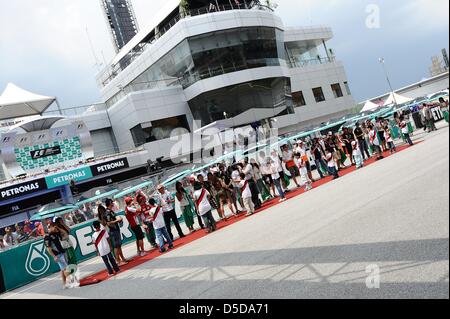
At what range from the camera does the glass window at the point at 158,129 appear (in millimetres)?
38438

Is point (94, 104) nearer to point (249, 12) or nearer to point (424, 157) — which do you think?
point (249, 12)

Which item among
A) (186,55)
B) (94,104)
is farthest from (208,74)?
(94,104)

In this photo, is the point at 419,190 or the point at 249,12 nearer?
Answer: the point at 419,190

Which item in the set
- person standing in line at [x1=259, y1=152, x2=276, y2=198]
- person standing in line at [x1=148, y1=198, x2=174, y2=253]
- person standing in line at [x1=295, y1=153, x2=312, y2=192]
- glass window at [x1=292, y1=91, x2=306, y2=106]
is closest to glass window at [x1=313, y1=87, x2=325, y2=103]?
glass window at [x1=292, y1=91, x2=306, y2=106]

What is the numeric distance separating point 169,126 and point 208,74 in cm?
613

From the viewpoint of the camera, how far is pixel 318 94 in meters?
50.9

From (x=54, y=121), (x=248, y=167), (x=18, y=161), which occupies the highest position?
(x=54, y=121)

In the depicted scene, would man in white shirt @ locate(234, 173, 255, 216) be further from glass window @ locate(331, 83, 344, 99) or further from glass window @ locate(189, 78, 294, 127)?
glass window @ locate(331, 83, 344, 99)

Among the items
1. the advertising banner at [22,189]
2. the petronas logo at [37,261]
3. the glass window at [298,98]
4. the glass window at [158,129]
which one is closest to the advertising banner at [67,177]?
the advertising banner at [22,189]

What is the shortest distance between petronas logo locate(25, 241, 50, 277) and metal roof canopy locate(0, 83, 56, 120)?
2469 cm

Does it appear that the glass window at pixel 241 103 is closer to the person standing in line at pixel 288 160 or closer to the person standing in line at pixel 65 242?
the person standing in line at pixel 288 160

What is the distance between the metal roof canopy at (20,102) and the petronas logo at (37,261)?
24.7 metres

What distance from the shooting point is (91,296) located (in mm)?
8430

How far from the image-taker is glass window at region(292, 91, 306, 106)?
4831 cm
